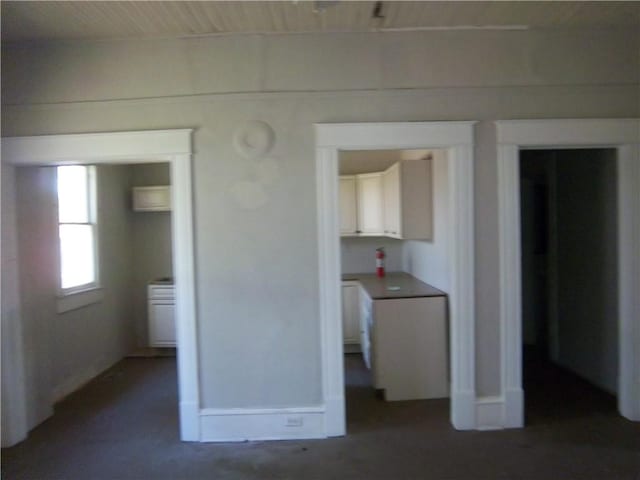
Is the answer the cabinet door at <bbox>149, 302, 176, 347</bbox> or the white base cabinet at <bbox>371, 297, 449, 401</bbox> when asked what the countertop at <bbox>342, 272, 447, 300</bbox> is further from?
the cabinet door at <bbox>149, 302, 176, 347</bbox>

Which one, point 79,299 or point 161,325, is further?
point 161,325

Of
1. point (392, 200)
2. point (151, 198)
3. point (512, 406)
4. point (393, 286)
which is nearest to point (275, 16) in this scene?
point (392, 200)

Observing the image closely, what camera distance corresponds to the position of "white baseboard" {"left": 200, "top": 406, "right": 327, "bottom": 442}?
325 centimetres

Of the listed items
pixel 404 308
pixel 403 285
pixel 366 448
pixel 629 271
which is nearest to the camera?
pixel 366 448

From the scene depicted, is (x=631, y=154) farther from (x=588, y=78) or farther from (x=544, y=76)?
(x=544, y=76)

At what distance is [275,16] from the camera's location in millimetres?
2938

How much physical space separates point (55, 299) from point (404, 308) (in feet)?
9.36

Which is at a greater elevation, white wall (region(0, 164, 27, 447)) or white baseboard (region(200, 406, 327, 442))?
white wall (region(0, 164, 27, 447))

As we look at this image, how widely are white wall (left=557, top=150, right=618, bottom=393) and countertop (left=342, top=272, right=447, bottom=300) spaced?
1.36 meters

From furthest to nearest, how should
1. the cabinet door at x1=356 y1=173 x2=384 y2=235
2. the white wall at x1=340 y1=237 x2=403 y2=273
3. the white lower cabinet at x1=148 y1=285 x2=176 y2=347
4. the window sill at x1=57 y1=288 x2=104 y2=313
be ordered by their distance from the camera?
the white wall at x1=340 y1=237 x2=403 y2=273
the white lower cabinet at x1=148 y1=285 x2=176 y2=347
the cabinet door at x1=356 y1=173 x2=384 y2=235
the window sill at x1=57 y1=288 x2=104 y2=313

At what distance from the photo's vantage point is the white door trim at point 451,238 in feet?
10.5

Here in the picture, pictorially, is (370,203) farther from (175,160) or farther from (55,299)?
(55,299)

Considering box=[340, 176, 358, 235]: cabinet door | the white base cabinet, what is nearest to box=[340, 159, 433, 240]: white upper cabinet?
box=[340, 176, 358, 235]: cabinet door

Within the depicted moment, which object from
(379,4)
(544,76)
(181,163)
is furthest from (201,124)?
(544,76)
